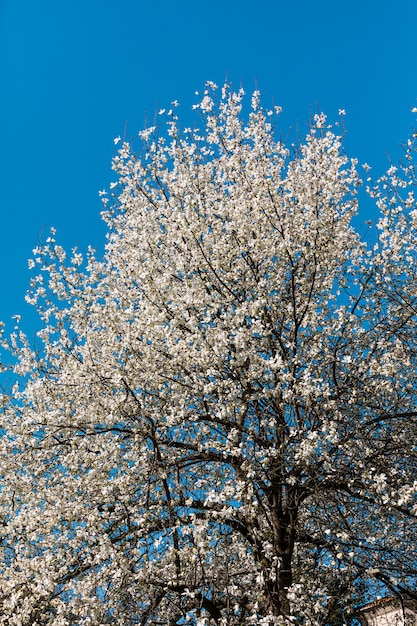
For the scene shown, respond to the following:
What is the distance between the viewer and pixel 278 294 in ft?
39.0

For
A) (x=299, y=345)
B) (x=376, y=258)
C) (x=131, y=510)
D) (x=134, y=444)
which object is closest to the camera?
(x=131, y=510)

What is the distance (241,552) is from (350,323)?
4.66 m

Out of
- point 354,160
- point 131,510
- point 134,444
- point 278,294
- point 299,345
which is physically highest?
point 354,160

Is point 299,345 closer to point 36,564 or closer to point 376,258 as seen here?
point 376,258

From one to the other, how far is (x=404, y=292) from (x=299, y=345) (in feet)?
8.24

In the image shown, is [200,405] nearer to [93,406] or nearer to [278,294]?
[93,406]

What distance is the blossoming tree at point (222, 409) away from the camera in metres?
9.25

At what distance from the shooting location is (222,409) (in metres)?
9.34

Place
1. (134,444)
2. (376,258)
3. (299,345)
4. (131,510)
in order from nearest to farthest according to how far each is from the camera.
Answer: (131,510) < (134,444) < (299,345) < (376,258)

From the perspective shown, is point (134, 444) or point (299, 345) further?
point (299, 345)

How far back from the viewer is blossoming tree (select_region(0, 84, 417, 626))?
30.3 feet

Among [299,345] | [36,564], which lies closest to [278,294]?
[299,345]

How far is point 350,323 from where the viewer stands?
11.6 metres

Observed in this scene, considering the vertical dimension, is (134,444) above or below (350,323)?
below
